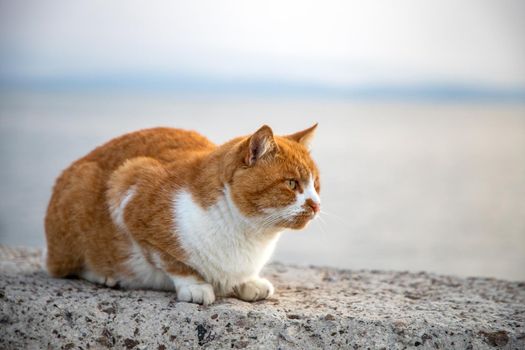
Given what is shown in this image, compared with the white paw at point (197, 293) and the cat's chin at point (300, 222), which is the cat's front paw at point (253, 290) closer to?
the white paw at point (197, 293)

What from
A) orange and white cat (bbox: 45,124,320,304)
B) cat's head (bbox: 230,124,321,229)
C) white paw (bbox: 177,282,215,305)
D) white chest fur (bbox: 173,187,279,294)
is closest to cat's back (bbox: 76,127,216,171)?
orange and white cat (bbox: 45,124,320,304)

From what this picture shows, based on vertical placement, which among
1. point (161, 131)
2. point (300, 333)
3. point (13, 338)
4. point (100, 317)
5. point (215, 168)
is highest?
point (161, 131)

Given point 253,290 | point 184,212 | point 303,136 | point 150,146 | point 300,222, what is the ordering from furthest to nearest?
point 150,146, point 303,136, point 253,290, point 184,212, point 300,222

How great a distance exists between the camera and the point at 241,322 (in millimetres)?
3307

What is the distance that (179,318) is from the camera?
3.33 metres

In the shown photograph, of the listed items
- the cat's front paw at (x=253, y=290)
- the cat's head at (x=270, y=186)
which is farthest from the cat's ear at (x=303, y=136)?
the cat's front paw at (x=253, y=290)

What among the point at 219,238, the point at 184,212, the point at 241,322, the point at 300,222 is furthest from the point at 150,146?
the point at 241,322

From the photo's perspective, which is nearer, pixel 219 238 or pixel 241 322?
pixel 241 322

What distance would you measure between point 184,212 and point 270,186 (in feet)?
1.64

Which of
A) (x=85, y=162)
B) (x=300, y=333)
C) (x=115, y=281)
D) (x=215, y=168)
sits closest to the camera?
(x=300, y=333)

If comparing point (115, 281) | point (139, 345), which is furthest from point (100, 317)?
point (115, 281)

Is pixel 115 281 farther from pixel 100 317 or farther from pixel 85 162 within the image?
pixel 85 162

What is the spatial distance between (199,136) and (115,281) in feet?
3.35

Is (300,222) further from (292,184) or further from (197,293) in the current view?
(197,293)
